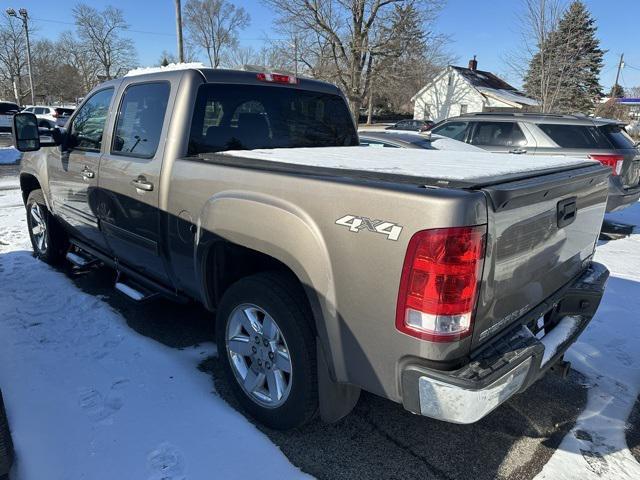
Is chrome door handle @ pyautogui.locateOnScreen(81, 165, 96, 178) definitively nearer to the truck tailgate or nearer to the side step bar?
the side step bar

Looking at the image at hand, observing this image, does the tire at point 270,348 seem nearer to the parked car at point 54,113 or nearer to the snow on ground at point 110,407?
the snow on ground at point 110,407

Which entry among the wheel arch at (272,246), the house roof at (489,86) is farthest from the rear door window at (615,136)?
the house roof at (489,86)

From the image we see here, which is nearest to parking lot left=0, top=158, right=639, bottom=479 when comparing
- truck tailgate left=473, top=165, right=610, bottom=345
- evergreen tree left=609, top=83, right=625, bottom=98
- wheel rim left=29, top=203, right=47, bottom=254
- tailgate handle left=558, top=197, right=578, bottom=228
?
truck tailgate left=473, top=165, right=610, bottom=345

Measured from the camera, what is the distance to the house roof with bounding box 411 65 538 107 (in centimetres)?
3802

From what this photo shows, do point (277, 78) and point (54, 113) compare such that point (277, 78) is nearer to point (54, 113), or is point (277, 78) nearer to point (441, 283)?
point (441, 283)

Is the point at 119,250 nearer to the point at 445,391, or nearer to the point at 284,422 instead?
the point at 284,422

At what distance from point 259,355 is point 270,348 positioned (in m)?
0.12

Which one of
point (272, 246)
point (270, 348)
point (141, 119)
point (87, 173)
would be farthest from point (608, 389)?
point (87, 173)

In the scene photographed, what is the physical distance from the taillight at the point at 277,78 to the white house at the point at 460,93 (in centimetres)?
4023

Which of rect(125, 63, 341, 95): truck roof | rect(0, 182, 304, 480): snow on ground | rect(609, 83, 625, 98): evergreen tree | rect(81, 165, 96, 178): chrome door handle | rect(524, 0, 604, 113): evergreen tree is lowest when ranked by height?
rect(0, 182, 304, 480): snow on ground

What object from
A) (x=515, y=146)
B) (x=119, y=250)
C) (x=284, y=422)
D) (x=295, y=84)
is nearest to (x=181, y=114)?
(x=295, y=84)

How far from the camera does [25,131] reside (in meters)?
3.94

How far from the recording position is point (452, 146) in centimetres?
696

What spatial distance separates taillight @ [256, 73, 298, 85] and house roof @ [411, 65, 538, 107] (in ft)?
119
